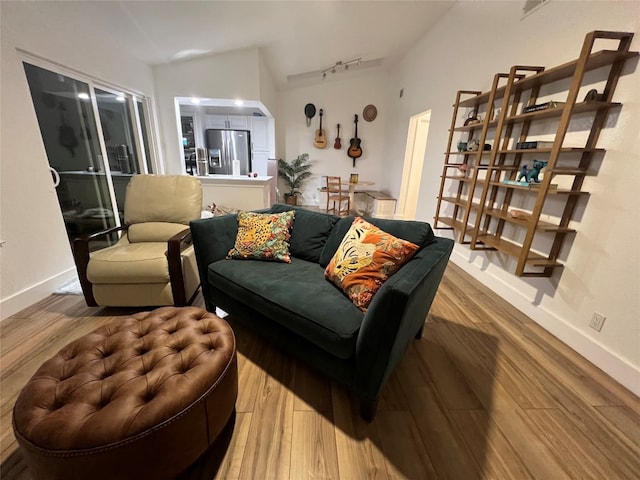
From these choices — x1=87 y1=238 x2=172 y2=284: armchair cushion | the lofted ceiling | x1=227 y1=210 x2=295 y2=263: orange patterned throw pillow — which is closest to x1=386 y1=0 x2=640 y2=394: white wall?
the lofted ceiling

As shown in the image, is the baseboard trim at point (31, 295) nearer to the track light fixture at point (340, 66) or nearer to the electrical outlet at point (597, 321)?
the electrical outlet at point (597, 321)

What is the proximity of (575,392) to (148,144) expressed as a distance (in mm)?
5125

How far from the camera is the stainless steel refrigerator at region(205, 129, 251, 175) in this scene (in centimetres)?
639

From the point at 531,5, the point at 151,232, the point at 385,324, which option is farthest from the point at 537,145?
the point at 151,232

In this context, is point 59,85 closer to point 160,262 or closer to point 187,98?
point 187,98

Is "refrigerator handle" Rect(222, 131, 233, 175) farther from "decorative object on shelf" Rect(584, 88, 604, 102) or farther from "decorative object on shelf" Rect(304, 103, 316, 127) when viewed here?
"decorative object on shelf" Rect(584, 88, 604, 102)

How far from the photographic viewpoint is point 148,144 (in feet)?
12.6

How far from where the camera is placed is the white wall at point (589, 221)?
1515mm

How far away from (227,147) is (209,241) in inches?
214

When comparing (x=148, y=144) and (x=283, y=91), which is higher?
(x=283, y=91)

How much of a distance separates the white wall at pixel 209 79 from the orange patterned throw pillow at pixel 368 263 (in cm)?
345

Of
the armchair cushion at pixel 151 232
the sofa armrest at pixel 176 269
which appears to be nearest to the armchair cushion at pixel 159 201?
the armchair cushion at pixel 151 232

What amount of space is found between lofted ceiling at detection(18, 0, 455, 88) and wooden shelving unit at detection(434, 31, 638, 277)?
184cm

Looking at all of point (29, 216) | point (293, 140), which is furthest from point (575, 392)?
point (293, 140)
